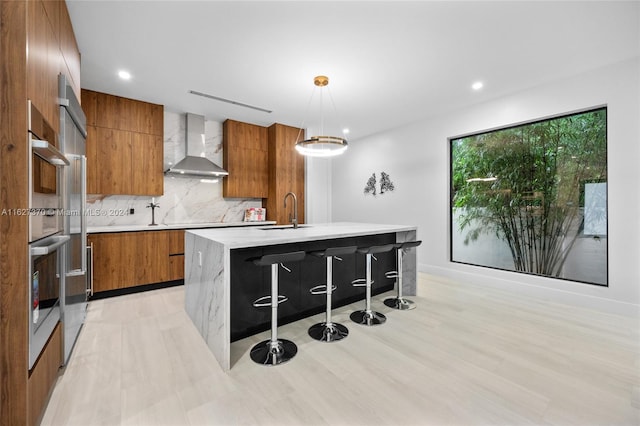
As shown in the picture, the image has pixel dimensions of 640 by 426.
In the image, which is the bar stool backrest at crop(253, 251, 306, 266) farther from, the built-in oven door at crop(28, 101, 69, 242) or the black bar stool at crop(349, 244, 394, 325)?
the built-in oven door at crop(28, 101, 69, 242)

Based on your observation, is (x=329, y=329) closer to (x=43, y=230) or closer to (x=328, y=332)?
→ (x=328, y=332)

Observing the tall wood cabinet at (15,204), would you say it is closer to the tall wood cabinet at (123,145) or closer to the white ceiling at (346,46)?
the white ceiling at (346,46)

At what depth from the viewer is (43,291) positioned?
1.57 metres

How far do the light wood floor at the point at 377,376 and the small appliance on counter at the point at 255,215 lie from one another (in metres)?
2.60

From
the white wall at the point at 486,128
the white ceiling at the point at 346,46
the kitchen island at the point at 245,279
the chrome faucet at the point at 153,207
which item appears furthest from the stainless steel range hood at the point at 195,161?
the white wall at the point at 486,128

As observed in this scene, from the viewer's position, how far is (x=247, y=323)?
249 cm

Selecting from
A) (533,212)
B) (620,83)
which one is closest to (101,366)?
(533,212)

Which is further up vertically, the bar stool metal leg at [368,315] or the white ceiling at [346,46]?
the white ceiling at [346,46]

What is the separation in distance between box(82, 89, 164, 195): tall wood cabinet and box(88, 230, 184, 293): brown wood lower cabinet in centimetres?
73

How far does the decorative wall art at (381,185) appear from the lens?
18.2 feet

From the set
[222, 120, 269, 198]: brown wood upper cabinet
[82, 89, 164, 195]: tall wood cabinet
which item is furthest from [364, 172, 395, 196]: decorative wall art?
[82, 89, 164, 195]: tall wood cabinet

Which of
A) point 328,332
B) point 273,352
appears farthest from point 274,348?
point 328,332

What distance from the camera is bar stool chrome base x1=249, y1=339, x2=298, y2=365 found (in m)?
2.07

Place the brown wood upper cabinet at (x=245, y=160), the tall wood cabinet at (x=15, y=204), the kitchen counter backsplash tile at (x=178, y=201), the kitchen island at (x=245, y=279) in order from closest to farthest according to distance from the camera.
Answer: the tall wood cabinet at (x=15, y=204) → the kitchen island at (x=245, y=279) → the kitchen counter backsplash tile at (x=178, y=201) → the brown wood upper cabinet at (x=245, y=160)
